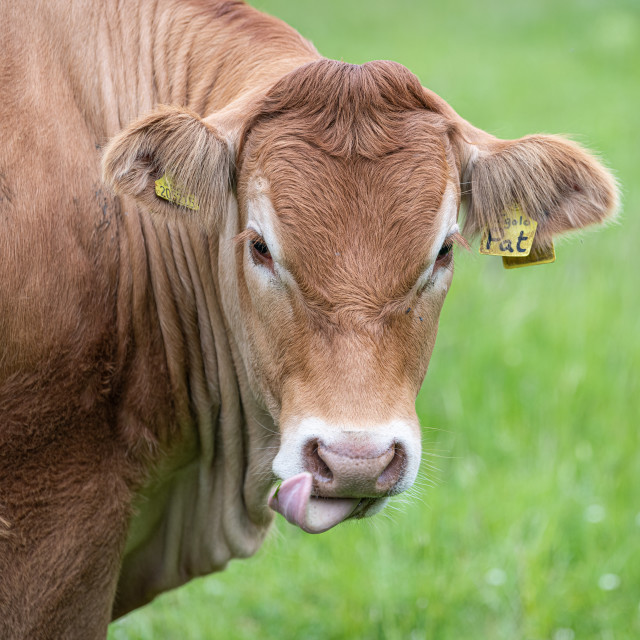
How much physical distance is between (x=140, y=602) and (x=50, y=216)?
1819 millimetres

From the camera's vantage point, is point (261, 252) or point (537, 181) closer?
point (261, 252)

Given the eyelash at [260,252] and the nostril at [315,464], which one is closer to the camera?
the nostril at [315,464]

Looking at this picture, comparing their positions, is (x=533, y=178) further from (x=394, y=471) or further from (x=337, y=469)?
(x=337, y=469)

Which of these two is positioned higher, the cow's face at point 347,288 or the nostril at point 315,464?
the cow's face at point 347,288

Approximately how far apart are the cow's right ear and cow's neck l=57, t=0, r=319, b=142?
35cm

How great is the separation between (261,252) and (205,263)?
0.48 m

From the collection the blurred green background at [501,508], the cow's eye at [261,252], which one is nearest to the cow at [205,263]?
the cow's eye at [261,252]

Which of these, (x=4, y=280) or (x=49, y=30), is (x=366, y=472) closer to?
(x=4, y=280)

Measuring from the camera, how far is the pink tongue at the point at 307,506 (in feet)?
9.53

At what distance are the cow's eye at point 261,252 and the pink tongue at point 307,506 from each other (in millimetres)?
776

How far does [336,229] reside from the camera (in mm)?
3117

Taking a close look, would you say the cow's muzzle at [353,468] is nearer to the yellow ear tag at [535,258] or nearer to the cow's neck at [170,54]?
the yellow ear tag at [535,258]


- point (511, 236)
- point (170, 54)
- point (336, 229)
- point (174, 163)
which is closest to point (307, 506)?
point (336, 229)

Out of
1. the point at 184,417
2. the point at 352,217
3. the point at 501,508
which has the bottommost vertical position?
the point at 501,508
